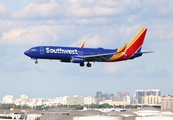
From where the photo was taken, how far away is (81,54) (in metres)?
164

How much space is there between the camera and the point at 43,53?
160 m

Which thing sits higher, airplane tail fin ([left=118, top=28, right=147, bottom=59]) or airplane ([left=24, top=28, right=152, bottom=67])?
airplane tail fin ([left=118, top=28, right=147, bottom=59])

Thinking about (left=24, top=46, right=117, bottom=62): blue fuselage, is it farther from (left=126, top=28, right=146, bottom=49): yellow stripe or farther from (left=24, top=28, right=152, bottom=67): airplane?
(left=126, top=28, right=146, bottom=49): yellow stripe

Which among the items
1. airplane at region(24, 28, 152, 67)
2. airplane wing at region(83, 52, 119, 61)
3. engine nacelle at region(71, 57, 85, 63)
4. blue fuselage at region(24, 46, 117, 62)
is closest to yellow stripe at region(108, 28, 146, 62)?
airplane at region(24, 28, 152, 67)

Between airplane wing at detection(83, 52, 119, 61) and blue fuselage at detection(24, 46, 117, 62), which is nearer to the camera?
blue fuselage at detection(24, 46, 117, 62)

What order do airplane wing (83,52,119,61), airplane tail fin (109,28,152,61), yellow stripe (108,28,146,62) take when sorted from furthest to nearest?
1. airplane tail fin (109,28,152,61)
2. yellow stripe (108,28,146,62)
3. airplane wing (83,52,119,61)

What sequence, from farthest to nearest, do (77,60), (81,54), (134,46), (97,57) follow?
1. (134,46)
2. (81,54)
3. (97,57)
4. (77,60)

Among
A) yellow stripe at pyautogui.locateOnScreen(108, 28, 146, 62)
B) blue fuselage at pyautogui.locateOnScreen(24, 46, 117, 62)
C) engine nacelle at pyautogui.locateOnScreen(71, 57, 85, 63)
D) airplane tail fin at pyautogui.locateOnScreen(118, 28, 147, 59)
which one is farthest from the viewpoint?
airplane tail fin at pyautogui.locateOnScreen(118, 28, 147, 59)

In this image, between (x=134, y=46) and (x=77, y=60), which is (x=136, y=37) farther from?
(x=77, y=60)

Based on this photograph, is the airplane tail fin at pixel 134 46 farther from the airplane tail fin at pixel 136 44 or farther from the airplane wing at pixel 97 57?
the airplane wing at pixel 97 57

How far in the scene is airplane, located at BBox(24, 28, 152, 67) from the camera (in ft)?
526

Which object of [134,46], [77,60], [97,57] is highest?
[134,46]

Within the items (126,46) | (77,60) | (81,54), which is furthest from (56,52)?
(126,46)

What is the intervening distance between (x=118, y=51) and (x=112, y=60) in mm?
3662
